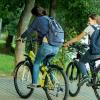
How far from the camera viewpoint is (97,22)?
33.3 feet

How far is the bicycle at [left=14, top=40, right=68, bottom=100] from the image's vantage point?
8.98 meters

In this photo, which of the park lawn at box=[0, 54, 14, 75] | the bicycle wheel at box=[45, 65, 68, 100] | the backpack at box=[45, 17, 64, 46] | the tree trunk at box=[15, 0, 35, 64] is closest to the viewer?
the bicycle wheel at box=[45, 65, 68, 100]

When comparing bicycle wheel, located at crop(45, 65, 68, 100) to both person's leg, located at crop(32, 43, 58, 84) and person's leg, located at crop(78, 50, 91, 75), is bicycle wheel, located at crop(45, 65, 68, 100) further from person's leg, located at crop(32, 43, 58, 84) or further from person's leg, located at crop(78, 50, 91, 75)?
person's leg, located at crop(78, 50, 91, 75)

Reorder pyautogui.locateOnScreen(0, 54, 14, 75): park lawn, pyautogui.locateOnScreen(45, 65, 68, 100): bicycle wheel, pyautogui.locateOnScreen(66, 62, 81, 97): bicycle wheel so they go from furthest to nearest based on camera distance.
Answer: pyautogui.locateOnScreen(0, 54, 14, 75): park lawn → pyautogui.locateOnScreen(66, 62, 81, 97): bicycle wheel → pyautogui.locateOnScreen(45, 65, 68, 100): bicycle wheel

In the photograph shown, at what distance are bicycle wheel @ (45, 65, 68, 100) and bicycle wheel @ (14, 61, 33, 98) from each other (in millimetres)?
674

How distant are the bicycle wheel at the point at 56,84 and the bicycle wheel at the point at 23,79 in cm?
67

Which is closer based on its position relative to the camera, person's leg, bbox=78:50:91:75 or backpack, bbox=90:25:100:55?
backpack, bbox=90:25:100:55

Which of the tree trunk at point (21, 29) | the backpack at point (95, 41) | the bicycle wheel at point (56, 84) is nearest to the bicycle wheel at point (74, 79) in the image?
the backpack at point (95, 41)

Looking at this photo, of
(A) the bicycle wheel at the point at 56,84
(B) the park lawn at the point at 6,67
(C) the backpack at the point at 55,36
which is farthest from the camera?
(B) the park lawn at the point at 6,67

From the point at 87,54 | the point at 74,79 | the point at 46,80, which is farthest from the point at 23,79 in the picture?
the point at 87,54

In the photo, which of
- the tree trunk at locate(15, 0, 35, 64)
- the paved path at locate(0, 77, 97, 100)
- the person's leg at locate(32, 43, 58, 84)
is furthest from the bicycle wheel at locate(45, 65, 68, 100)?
the tree trunk at locate(15, 0, 35, 64)

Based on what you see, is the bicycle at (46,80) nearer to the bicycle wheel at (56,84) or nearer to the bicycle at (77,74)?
the bicycle wheel at (56,84)

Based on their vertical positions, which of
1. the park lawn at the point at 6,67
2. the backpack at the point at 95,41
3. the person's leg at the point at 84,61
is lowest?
the park lawn at the point at 6,67

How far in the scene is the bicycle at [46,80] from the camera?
898cm
